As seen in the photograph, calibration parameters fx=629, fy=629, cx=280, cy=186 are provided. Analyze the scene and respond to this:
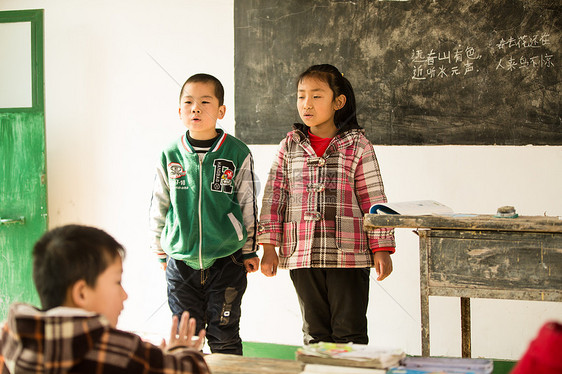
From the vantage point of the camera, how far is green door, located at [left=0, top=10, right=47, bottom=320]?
3.52 meters

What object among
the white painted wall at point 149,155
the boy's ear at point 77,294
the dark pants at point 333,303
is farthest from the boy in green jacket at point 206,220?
the boy's ear at point 77,294

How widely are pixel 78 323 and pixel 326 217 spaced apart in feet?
4.39

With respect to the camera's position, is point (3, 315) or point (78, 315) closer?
point (78, 315)

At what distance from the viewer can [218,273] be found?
7.87 ft

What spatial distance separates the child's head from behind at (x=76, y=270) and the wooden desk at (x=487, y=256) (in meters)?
0.91

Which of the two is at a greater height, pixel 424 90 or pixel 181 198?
pixel 424 90

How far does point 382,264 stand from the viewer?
2.33 m

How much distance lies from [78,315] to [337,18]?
2481 millimetres

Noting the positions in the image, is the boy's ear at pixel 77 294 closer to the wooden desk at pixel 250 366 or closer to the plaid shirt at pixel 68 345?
the plaid shirt at pixel 68 345

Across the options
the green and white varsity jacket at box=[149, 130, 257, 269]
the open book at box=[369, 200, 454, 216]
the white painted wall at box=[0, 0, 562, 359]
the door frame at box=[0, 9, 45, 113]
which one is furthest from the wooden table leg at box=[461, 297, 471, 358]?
the door frame at box=[0, 9, 45, 113]

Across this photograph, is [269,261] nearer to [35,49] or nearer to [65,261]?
[65,261]

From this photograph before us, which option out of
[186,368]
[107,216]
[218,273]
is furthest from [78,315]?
[107,216]

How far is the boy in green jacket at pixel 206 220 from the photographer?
7.78 feet

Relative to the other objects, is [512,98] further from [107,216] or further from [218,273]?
[107,216]
